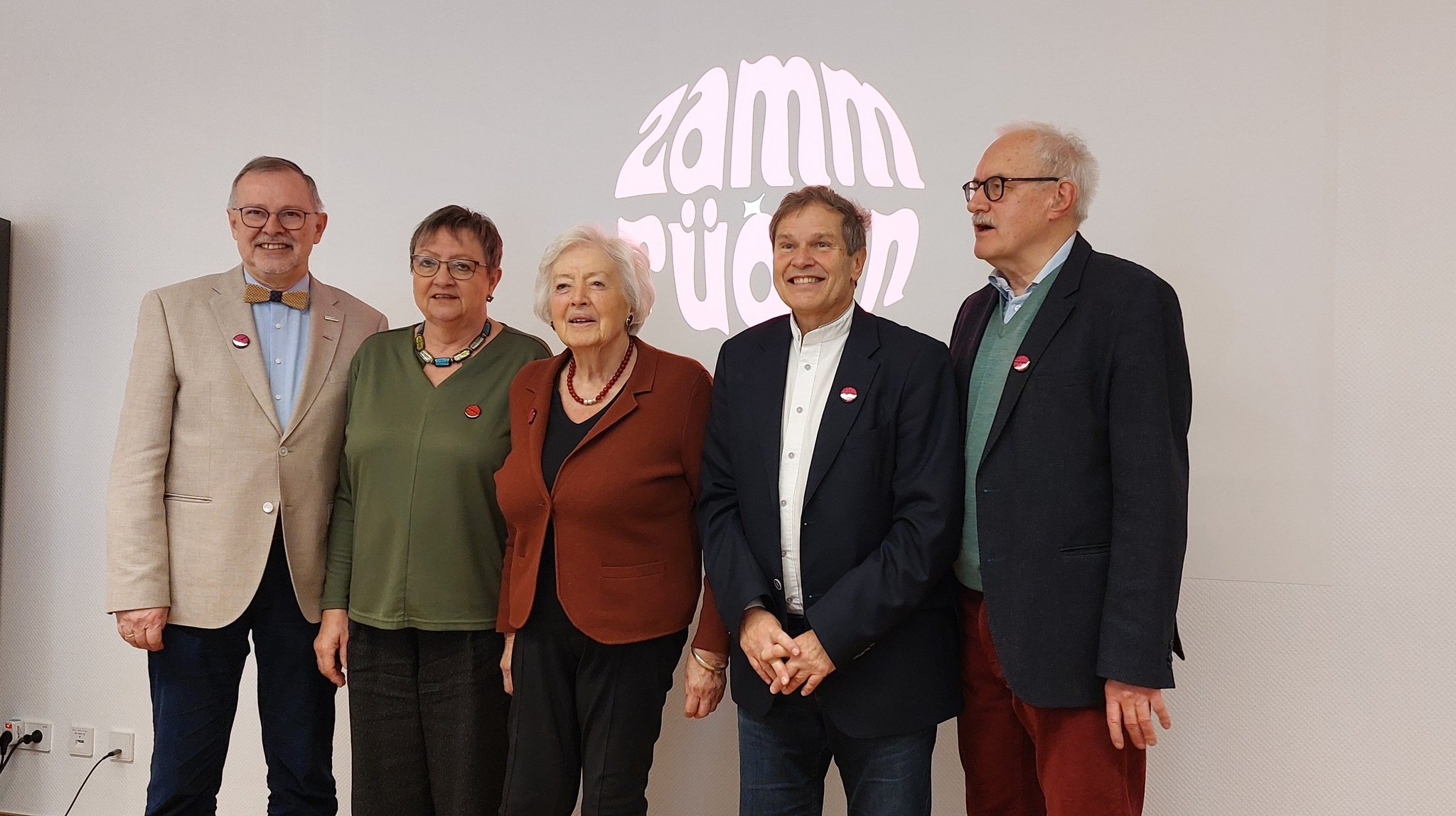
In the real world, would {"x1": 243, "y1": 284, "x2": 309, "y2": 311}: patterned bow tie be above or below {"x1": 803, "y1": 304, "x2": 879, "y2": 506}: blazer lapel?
above

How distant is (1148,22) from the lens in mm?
2578

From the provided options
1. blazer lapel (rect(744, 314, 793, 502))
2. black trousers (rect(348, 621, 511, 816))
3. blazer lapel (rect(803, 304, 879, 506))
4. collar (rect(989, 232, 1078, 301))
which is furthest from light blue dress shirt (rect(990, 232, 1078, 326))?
black trousers (rect(348, 621, 511, 816))

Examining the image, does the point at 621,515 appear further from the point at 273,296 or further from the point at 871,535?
the point at 273,296

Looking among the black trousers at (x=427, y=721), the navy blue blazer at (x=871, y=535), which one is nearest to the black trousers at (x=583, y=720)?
the black trousers at (x=427, y=721)

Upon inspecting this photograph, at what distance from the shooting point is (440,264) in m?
2.20

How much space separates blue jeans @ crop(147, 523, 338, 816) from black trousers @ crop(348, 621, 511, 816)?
8.5 inches

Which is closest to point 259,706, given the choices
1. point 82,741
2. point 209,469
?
point 209,469

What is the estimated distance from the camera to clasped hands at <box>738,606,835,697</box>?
176cm

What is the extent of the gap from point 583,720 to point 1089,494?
3.73 feet

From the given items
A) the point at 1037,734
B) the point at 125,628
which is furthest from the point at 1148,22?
the point at 125,628

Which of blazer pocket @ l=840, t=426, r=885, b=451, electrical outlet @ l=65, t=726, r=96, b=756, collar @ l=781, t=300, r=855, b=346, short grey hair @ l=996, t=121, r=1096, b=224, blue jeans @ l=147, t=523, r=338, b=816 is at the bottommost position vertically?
electrical outlet @ l=65, t=726, r=96, b=756

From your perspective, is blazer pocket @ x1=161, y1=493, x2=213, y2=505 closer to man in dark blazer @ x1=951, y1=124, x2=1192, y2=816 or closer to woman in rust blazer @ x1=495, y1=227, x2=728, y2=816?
woman in rust blazer @ x1=495, y1=227, x2=728, y2=816

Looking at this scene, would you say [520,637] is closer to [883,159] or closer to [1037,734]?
[1037,734]

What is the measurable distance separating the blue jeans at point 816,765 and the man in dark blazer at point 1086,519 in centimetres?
24
